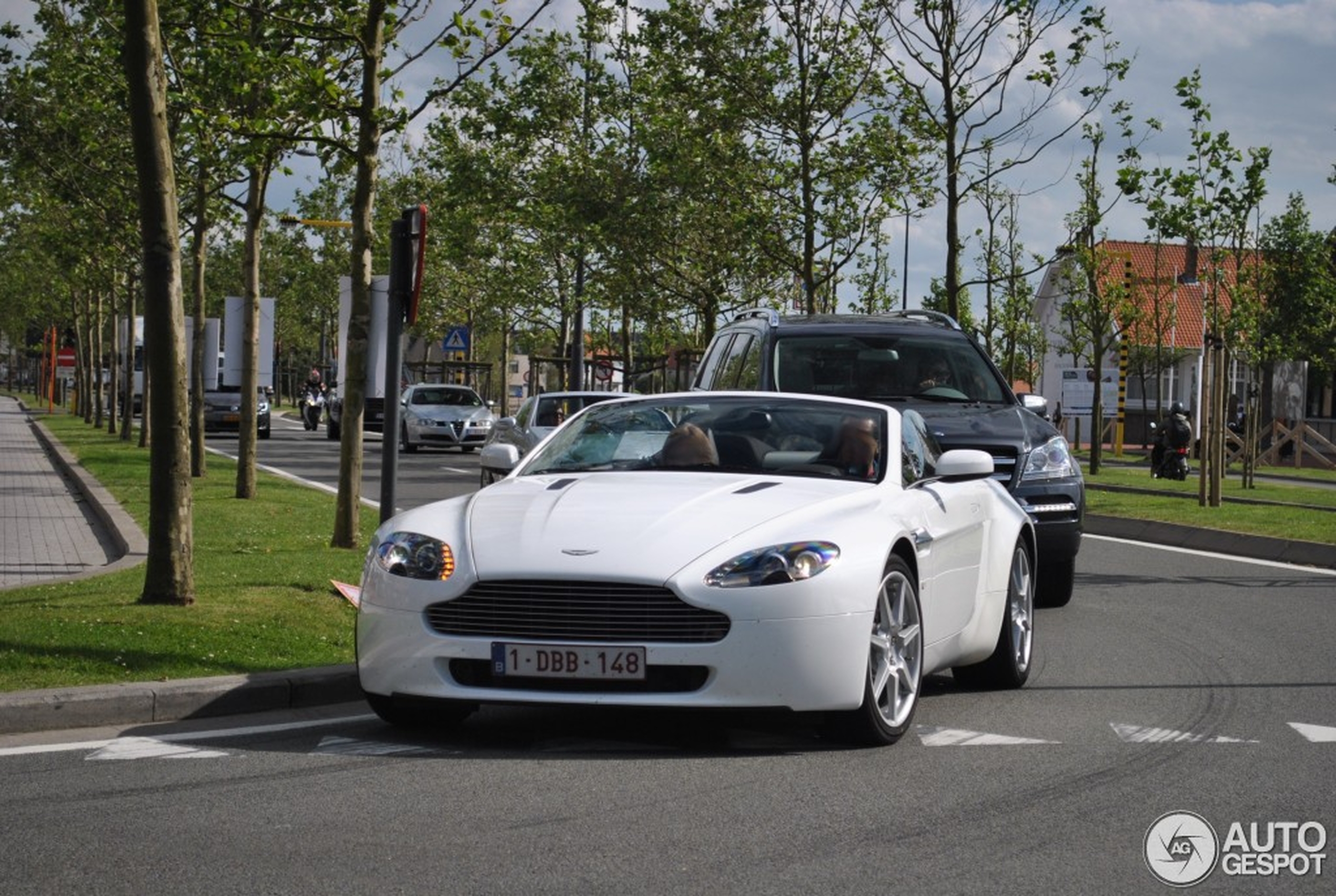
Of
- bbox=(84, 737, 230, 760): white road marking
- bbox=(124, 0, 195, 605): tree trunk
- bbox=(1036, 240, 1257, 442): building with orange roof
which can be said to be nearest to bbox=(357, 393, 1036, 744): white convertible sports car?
bbox=(84, 737, 230, 760): white road marking

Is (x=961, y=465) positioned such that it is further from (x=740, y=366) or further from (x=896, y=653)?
(x=740, y=366)

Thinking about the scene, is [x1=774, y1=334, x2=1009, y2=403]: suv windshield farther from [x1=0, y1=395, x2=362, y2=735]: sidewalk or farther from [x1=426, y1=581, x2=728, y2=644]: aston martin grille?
[x1=426, y1=581, x2=728, y2=644]: aston martin grille

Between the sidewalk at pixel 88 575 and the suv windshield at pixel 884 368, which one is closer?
the sidewalk at pixel 88 575

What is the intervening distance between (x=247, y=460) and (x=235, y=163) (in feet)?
16.0

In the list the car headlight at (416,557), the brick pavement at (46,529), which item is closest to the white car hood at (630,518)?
the car headlight at (416,557)

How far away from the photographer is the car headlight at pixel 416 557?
7176mm

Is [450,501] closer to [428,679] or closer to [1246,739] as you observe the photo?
[428,679]

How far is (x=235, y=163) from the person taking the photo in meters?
24.5

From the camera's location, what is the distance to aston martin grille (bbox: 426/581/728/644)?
6.92 meters

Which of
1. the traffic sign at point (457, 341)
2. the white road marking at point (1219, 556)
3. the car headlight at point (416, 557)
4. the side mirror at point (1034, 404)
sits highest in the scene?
the traffic sign at point (457, 341)

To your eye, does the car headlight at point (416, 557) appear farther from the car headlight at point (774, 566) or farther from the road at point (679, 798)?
the car headlight at point (774, 566)

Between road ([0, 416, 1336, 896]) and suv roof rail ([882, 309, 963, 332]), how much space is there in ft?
21.9

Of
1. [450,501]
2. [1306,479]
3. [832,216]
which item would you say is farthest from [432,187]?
[450,501]

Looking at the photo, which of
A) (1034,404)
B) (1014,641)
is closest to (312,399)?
(1034,404)
